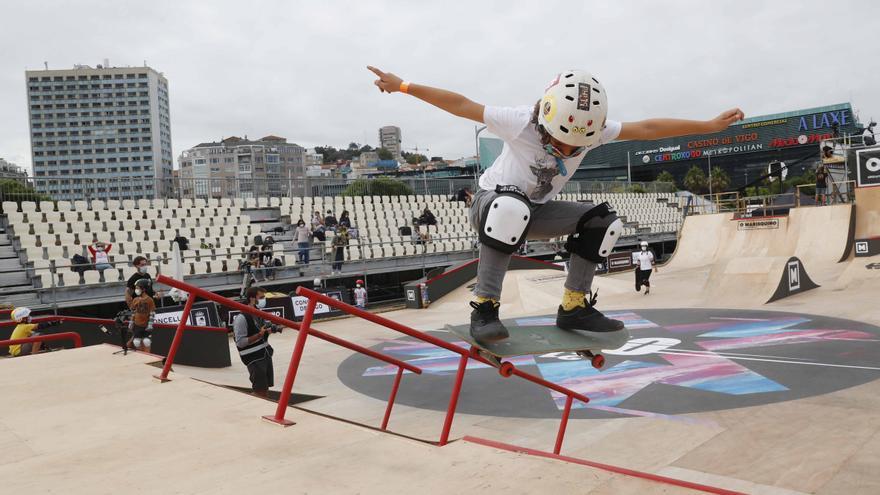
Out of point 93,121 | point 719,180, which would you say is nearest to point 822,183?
point 719,180

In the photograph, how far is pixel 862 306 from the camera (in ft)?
44.5

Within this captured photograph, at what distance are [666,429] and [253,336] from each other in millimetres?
4966

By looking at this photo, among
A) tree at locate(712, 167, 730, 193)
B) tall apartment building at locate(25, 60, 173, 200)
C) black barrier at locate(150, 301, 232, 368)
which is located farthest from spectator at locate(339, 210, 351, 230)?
tall apartment building at locate(25, 60, 173, 200)

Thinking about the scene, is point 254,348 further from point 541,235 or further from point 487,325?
point 541,235

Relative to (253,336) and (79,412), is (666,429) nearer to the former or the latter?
(253,336)

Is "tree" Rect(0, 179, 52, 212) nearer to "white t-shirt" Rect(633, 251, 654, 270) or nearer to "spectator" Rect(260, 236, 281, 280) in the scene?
"spectator" Rect(260, 236, 281, 280)

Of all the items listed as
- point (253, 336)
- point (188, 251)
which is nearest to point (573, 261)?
point (253, 336)

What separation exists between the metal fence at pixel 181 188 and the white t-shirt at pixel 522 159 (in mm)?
17664

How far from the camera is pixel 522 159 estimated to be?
358cm

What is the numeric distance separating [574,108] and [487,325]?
132 cm

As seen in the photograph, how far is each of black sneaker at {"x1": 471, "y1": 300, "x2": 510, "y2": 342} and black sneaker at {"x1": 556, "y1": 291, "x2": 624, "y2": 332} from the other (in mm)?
616

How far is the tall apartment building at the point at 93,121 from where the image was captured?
144 metres

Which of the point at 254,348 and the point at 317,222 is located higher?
the point at 317,222

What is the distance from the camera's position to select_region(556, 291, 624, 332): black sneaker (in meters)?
3.86
